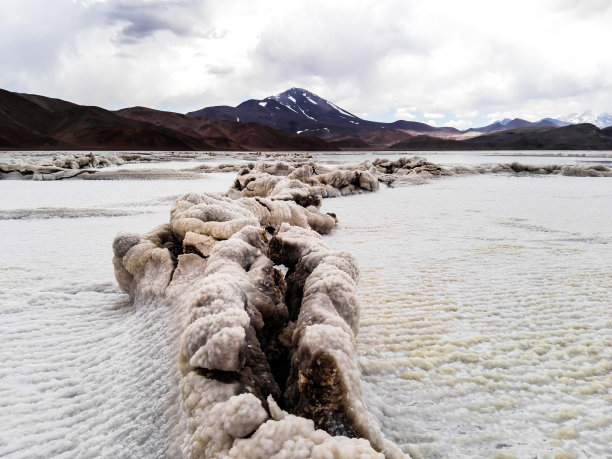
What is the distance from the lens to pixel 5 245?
465 cm

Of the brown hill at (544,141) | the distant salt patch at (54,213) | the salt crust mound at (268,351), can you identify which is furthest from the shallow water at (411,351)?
the brown hill at (544,141)

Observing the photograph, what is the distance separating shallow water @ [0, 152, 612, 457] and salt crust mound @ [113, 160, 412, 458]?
0.32 meters

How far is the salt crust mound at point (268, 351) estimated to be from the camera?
1.22 meters

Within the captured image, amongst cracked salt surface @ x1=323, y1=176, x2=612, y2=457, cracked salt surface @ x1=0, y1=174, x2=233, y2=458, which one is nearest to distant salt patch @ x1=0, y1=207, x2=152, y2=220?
cracked salt surface @ x1=0, y1=174, x2=233, y2=458

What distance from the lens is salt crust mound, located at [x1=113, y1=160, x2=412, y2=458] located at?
122cm

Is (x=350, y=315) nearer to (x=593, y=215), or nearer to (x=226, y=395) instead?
(x=226, y=395)

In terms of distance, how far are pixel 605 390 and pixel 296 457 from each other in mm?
1568

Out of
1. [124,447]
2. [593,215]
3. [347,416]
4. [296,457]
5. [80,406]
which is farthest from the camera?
[593,215]

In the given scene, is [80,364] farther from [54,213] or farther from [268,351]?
[54,213]

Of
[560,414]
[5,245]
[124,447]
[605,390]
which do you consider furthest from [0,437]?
[5,245]

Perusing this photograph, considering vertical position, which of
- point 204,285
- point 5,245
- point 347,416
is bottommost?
point 5,245

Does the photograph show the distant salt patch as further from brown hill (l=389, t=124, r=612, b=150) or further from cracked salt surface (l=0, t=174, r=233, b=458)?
brown hill (l=389, t=124, r=612, b=150)

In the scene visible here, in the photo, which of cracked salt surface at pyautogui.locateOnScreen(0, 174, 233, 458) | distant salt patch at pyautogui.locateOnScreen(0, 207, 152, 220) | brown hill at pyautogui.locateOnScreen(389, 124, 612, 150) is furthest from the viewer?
brown hill at pyautogui.locateOnScreen(389, 124, 612, 150)

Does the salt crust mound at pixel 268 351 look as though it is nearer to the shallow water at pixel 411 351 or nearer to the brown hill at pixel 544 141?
the shallow water at pixel 411 351
